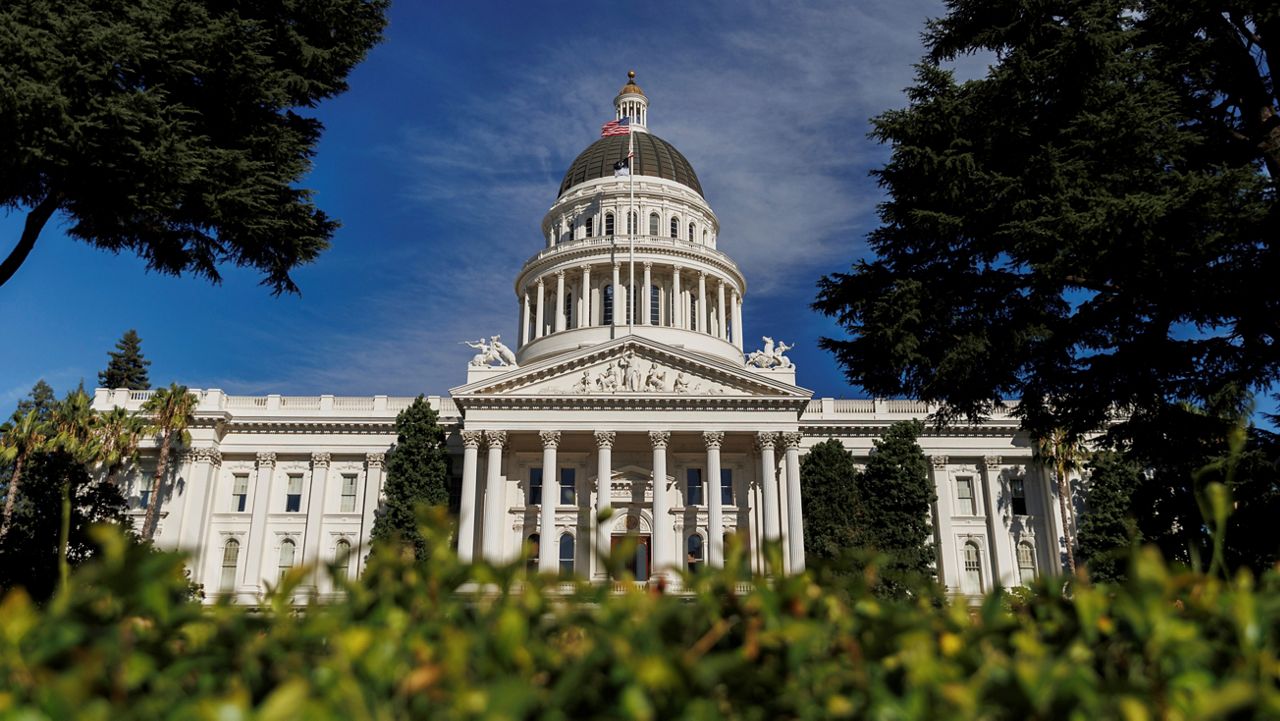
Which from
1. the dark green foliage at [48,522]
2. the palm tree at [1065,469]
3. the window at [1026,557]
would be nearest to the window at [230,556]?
the dark green foliage at [48,522]

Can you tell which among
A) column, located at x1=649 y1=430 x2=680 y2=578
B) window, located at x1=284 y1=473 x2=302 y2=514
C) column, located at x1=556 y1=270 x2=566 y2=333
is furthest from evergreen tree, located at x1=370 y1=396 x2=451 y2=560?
column, located at x1=556 y1=270 x2=566 y2=333

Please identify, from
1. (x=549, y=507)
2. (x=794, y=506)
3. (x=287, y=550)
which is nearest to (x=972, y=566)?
(x=794, y=506)

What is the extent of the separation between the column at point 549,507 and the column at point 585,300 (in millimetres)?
18721

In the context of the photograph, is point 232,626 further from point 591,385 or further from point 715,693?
point 591,385

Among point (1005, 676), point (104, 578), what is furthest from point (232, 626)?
point (1005, 676)

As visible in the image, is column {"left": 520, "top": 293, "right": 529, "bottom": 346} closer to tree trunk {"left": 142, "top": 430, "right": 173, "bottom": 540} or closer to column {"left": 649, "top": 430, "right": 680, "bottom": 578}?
column {"left": 649, "top": 430, "right": 680, "bottom": 578}

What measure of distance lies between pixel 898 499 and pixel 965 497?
10.2 meters

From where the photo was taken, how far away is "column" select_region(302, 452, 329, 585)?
52.8m

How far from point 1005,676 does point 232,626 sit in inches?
75.8

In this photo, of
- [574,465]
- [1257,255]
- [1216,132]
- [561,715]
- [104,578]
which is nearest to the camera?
[561,715]

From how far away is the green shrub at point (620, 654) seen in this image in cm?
195

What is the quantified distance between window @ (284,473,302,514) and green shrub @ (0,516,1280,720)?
Result: 54779 millimetres

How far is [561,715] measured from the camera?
1892mm

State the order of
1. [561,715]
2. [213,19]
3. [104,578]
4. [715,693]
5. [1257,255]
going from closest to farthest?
[561,715] → [104,578] → [715,693] → [1257,255] → [213,19]
